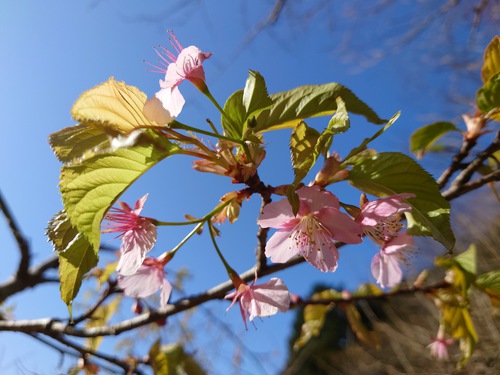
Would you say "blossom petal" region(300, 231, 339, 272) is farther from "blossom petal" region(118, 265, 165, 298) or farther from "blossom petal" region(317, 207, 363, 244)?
→ "blossom petal" region(118, 265, 165, 298)

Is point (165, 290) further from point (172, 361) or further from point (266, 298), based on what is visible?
point (172, 361)

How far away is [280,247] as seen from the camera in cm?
66

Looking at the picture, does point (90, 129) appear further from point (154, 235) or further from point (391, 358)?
point (391, 358)

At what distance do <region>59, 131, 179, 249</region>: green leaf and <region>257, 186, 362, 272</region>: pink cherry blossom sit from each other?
181mm

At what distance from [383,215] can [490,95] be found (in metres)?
0.35

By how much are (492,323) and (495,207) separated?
194cm

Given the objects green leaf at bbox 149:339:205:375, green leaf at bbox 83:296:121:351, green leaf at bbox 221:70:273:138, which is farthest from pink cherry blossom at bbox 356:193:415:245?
green leaf at bbox 83:296:121:351

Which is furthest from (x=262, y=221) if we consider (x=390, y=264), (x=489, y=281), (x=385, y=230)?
(x=489, y=281)

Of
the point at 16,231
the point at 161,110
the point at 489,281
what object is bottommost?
the point at 489,281

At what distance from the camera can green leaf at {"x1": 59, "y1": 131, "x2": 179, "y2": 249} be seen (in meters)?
0.51

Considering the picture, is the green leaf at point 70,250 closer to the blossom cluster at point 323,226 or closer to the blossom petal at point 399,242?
the blossom cluster at point 323,226

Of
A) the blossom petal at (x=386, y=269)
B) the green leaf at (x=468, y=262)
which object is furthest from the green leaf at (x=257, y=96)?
the green leaf at (x=468, y=262)

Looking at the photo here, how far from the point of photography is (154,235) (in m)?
0.64

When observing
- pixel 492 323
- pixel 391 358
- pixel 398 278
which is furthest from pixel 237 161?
pixel 391 358
